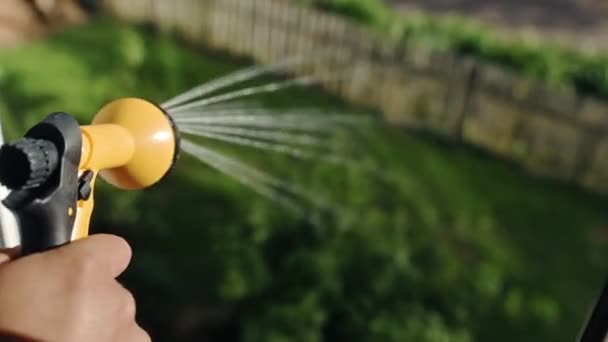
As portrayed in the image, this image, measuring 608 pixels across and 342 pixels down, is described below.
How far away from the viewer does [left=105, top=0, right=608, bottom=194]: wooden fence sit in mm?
2307

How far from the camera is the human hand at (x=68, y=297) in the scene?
18.5 inches

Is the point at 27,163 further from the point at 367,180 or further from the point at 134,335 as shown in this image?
the point at 367,180

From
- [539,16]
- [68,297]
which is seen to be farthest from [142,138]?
[539,16]

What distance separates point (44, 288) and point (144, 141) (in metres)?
0.20

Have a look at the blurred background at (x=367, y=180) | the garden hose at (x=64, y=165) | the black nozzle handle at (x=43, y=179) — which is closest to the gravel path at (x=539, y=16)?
the blurred background at (x=367, y=180)

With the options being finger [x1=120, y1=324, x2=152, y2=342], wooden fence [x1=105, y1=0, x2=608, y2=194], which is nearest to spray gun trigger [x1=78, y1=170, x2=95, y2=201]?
finger [x1=120, y1=324, x2=152, y2=342]

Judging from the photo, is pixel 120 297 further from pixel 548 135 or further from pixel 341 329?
pixel 548 135

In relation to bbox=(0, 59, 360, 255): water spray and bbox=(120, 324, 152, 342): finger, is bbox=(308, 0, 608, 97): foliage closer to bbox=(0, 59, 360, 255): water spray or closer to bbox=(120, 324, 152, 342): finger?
bbox=(0, 59, 360, 255): water spray

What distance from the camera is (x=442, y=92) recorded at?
237 centimetres

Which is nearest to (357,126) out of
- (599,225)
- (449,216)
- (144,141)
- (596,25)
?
(449,216)

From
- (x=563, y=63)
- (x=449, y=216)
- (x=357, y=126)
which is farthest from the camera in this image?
(x=563, y=63)

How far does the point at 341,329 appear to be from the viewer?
1.90m

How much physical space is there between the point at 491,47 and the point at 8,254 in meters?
2.08

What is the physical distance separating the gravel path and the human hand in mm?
2297
